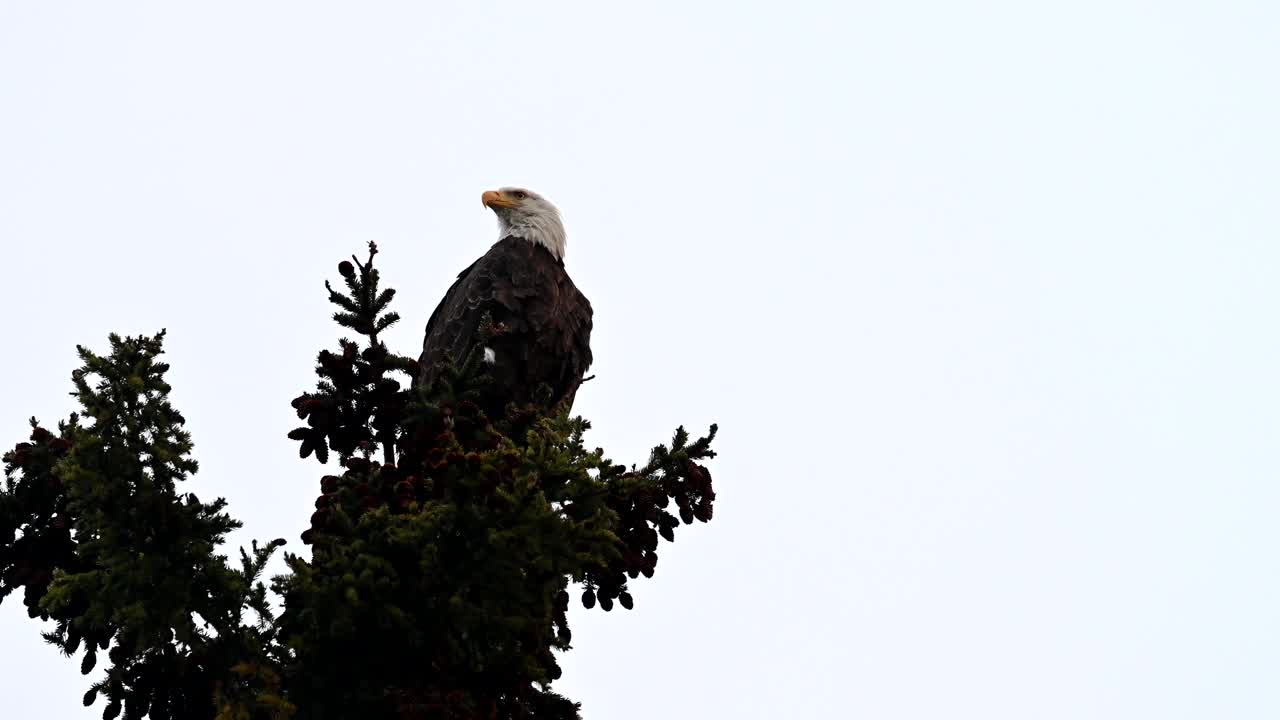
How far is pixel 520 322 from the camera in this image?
9609 millimetres

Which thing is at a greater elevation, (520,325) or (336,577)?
(520,325)

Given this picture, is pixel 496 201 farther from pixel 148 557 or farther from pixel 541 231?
pixel 148 557

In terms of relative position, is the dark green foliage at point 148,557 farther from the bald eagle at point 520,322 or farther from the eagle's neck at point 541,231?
the eagle's neck at point 541,231

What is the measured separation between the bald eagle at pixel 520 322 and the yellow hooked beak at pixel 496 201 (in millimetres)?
1052

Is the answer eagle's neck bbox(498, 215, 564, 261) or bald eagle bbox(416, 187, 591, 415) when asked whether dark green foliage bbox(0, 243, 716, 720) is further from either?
eagle's neck bbox(498, 215, 564, 261)

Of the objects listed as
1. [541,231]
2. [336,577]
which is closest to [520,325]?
[541,231]

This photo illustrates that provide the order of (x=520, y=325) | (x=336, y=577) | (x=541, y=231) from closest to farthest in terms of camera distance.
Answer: (x=336, y=577), (x=520, y=325), (x=541, y=231)

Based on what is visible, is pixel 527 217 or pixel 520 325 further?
pixel 527 217

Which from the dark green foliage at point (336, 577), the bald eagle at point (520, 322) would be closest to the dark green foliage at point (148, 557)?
the dark green foliage at point (336, 577)

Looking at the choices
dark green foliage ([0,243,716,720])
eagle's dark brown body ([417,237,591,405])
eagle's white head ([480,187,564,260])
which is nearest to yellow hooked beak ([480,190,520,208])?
eagle's white head ([480,187,564,260])

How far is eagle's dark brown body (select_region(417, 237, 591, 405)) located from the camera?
9.49m

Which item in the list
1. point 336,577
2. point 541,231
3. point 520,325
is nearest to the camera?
point 336,577

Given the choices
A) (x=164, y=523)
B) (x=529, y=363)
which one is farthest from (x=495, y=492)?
(x=529, y=363)

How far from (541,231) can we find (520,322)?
2.05 m
